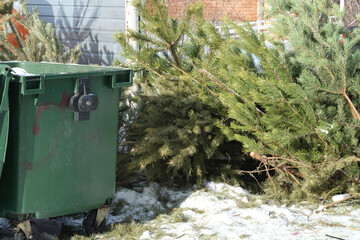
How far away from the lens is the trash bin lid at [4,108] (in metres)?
3.12

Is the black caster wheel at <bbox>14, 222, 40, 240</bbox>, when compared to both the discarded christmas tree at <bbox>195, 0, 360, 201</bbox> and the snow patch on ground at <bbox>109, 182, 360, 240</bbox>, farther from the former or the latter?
the discarded christmas tree at <bbox>195, 0, 360, 201</bbox>

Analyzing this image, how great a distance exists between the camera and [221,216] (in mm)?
3805

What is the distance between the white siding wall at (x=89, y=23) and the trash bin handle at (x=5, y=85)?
4.94 metres

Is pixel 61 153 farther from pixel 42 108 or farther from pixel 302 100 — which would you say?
pixel 302 100

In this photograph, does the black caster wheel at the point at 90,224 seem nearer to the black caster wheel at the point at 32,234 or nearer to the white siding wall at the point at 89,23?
the black caster wheel at the point at 32,234

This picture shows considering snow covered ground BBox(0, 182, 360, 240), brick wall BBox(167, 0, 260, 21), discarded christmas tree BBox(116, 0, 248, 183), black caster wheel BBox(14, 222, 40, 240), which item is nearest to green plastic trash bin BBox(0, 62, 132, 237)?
black caster wheel BBox(14, 222, 40, 240)

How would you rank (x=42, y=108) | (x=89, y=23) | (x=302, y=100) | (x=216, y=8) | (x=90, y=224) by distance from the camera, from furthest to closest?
(x=216, y=8) → (x=89, y=23) → (x=302, y=100) → (x=90, y=224) → (x=42, y=108)

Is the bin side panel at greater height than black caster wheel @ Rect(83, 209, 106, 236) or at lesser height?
greater

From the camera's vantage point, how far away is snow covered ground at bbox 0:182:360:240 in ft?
11.5

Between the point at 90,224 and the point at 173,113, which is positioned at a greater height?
the point at 173,113

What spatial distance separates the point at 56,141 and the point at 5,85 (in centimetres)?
55

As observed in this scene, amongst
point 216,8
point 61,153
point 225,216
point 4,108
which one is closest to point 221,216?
point 225,216

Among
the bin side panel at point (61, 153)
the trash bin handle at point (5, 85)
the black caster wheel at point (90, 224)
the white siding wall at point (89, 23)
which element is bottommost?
the black caster wheel at point (90, 224)

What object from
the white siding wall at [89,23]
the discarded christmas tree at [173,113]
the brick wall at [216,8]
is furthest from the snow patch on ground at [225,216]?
the white siding wall at [89,23]
